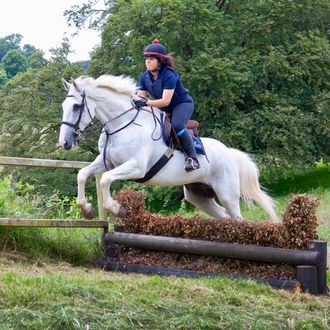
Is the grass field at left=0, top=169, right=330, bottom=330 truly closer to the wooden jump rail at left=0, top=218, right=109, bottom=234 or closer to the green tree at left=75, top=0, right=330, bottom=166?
the wooden jump rail at left=0, top=218, right=109, bottom=234

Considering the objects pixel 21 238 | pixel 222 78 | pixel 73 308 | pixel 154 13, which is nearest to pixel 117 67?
pixel 154 13

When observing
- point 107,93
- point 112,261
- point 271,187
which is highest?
point 107,93

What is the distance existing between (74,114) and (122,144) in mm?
644

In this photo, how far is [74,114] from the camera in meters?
7.98

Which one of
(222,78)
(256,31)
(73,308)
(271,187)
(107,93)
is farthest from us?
(271,187)

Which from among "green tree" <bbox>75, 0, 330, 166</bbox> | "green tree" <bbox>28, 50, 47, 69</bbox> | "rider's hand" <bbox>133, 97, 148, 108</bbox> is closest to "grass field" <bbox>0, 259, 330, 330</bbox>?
"rider's hand" <bbox>133, 97, 148, 108</bbox>

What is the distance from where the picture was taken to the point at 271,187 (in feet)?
98.5

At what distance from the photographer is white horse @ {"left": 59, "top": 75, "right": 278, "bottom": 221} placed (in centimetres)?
791

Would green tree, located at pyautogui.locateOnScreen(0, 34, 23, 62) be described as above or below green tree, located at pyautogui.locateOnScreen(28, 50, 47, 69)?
below

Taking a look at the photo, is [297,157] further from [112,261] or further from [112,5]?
[112,261]

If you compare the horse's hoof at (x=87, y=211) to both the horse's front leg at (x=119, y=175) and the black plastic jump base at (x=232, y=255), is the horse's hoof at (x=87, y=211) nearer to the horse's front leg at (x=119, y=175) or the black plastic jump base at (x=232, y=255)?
the horse's front leg at (x=119, y=175)

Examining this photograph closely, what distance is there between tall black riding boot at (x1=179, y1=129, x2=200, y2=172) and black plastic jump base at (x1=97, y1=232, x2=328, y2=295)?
87 centimetres

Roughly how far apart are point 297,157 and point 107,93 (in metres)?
18.8

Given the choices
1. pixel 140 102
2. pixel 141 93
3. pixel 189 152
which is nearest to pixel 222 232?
pixel 189 152
